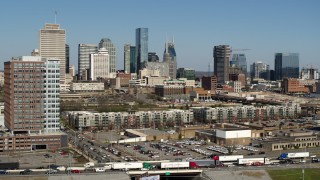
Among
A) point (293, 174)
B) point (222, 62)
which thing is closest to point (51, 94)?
point (293, 174)

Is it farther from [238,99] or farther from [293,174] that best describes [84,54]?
[293,174]

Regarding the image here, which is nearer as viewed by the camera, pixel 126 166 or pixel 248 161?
pixel 126 166

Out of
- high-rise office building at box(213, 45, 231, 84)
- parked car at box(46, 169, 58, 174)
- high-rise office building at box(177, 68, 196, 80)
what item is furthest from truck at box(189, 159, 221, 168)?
high-rise office building at box(177, 68, 196, 80)

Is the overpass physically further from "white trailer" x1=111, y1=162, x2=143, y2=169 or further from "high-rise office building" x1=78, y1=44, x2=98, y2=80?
"high-rise office building" x1=78, y1=44, x2=98, y2=80

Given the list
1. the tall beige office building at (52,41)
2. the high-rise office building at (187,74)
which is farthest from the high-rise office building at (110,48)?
the tall beige office building at (52,41)

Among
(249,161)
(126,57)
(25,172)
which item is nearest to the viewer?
(25,172)

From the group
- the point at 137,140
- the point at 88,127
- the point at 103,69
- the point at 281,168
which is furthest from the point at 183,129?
the point at 103,69

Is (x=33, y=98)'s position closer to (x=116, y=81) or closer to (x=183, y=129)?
(x=183, y=129)

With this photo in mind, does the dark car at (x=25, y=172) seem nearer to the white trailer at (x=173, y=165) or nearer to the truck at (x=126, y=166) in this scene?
the truck at (x=126, y=166)
